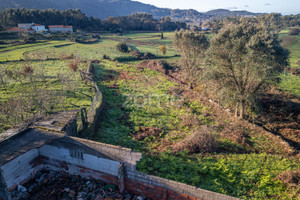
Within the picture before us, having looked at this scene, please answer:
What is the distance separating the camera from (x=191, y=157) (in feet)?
41.8

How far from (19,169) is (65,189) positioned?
249 centimetres

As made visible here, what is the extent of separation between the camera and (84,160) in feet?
31.7

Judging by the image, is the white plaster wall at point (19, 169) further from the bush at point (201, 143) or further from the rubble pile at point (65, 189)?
the bush at point (201, 143)

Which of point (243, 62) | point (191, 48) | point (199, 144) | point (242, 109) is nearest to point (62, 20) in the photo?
point (191, 48)

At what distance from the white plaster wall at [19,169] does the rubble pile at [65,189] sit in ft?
1.32

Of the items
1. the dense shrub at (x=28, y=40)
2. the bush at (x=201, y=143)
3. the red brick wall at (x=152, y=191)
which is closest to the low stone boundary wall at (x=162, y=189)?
the red brick wall at (x=152, y=191)

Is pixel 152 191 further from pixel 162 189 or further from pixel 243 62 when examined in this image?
pixel 243 62

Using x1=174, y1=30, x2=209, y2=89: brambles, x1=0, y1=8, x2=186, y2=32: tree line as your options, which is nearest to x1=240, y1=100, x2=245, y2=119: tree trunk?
x1=174, y1=30, x2=209, y2=89: brambles

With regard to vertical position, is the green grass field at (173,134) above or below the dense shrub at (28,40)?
below

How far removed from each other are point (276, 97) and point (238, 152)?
16242mm

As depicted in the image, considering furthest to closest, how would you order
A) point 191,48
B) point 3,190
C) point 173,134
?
1. point 191,48
2. point 173,134
3. point 3,190

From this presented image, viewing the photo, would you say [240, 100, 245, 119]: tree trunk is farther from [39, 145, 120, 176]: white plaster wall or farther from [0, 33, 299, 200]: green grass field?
[39, 145, 120, 176]: white plaster wall

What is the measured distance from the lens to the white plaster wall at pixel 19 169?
8.64 m

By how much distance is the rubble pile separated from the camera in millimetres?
8867
